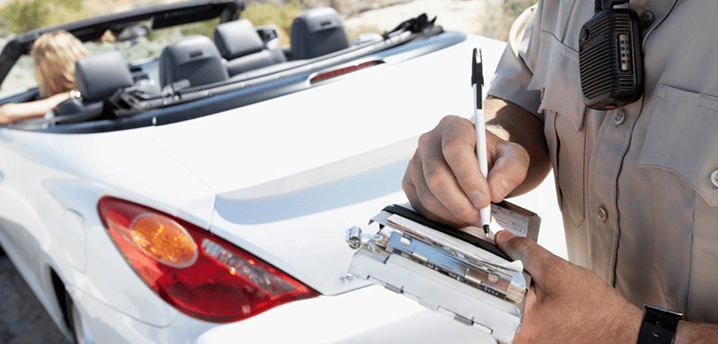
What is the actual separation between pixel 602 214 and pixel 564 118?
0.17 meters

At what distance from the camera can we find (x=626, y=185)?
95cm

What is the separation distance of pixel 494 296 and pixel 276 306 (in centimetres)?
105

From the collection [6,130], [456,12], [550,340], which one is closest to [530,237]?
[550,340]

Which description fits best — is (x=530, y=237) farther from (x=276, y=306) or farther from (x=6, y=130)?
(x=6, y=130)

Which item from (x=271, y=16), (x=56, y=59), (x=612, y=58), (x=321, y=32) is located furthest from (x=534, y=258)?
(x=271, y=16)

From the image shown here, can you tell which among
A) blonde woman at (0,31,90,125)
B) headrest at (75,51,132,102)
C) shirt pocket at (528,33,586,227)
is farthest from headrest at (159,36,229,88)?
shirt pocket at (528,33,586,227)

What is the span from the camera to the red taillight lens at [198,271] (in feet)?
5.83

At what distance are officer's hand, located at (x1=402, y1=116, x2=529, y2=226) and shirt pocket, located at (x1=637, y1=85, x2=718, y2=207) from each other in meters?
0.18

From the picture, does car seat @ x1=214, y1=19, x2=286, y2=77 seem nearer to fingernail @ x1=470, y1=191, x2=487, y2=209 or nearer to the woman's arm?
the woman's arm

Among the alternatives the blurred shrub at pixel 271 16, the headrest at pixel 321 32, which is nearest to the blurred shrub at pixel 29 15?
the blurred shrub at pixel 271 16

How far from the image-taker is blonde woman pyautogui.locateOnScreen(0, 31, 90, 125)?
12.7 feet

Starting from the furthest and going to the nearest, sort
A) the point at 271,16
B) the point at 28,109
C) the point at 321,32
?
the point at 271,16
the point at 321,32
the point at 28,109

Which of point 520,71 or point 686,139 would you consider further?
point 520,71

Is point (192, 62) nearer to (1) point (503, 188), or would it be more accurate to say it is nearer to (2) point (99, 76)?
(2) point (99, 76)
